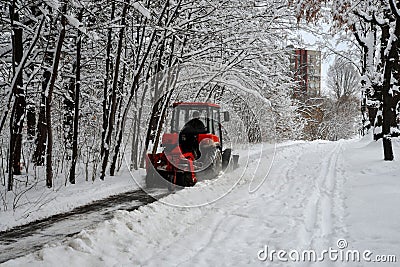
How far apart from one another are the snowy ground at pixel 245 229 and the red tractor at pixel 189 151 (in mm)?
557

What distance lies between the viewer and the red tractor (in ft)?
27.1

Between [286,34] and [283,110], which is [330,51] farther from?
[286,34]

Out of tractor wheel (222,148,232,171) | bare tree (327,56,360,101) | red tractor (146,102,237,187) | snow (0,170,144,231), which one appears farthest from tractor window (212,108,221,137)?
bare tree (327,56,360,101)

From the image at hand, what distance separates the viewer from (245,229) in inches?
200

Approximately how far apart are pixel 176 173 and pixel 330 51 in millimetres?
17971

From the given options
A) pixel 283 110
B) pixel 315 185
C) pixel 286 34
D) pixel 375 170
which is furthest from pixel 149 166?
pixel 283 110

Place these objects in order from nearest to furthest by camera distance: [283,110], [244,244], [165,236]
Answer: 1. [244,244]
2. [165,236]
3. [283,110]

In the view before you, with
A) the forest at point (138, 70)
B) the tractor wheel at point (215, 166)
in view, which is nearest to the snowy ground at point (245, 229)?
the tractor wheel at point (215, 166)

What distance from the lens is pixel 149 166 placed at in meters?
8.94

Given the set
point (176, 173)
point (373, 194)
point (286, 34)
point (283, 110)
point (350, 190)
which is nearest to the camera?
point (373, 194)

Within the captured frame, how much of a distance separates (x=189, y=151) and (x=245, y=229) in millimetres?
4093

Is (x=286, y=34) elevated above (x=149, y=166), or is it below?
above

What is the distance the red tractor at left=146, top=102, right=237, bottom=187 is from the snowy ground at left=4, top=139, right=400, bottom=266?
557mm

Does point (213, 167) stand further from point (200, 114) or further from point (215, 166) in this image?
point (200, 114)
